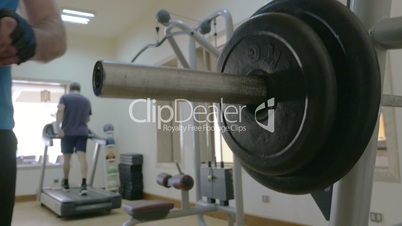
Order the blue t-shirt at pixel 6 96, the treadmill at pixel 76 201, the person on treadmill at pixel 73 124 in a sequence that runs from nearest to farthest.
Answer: the blue t-shirt at pixel 6 96 < the treadmill at pixel 76 201 < the person on treadmill at pixel 73 124

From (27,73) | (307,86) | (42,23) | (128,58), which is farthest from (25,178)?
(307,86)

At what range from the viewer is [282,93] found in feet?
1.69

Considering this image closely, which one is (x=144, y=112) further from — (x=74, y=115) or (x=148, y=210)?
(x=148, y=210)

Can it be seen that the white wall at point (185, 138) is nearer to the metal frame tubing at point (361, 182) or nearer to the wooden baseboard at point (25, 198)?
the wooden baseboard at point (25, 198)

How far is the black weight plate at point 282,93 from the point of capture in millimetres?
466

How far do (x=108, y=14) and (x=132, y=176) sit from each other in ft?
9.07

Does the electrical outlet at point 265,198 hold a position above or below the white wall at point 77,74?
below

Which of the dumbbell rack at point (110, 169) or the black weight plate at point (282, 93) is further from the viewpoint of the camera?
the dumbbell rack at point (110, 169)

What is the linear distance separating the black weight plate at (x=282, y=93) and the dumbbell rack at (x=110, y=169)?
18.0ft

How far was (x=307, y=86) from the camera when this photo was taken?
47 cm

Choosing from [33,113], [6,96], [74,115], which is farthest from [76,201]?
[6,96]

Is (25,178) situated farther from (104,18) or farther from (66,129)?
(104,18)

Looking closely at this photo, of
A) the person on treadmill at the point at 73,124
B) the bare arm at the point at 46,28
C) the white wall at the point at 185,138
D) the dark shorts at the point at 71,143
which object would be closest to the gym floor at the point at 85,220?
the person on treadmill at the point at 73,124

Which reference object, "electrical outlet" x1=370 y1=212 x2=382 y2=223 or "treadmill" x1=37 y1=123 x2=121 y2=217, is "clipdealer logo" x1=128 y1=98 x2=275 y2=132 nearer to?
"treadmill" x1=37 y1=123 x2=121 y2=217
